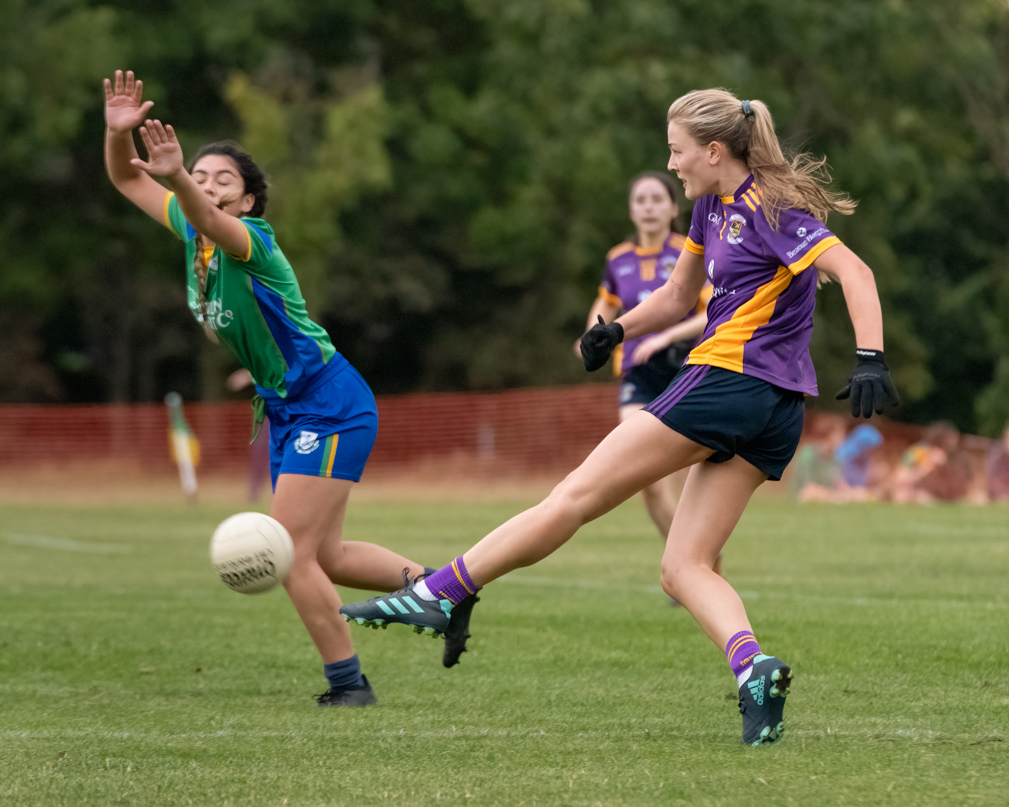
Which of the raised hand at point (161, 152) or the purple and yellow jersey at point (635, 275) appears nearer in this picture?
the raised hand at point (161, 152)

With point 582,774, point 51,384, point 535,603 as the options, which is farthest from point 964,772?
point 51,384

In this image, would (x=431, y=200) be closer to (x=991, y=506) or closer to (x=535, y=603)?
(x=991, y=506)

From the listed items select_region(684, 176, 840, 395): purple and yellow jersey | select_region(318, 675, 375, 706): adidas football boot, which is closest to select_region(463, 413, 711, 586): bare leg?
select_region(684, 176, 840, 395): purple and yellow jersey

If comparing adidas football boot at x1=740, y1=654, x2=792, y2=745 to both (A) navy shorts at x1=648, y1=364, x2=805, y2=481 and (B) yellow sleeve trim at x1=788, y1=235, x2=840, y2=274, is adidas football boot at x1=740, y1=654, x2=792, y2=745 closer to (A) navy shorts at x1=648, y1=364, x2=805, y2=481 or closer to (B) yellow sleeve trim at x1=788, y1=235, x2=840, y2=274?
(A) navy shorts at x1=648, y1=364, x2=805, y2=481

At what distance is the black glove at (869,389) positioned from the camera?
3.97 m

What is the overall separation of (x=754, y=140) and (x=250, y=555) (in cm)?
213

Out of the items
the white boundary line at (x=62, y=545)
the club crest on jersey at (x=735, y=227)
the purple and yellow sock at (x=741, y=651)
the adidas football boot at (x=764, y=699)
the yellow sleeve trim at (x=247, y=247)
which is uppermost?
the club crest on jersey at (x=735, y=227)

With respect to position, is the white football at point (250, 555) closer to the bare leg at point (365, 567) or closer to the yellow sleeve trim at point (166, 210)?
the bare leg at point (365, 567)

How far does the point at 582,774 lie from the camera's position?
153 inches

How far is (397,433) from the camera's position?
1072 inches

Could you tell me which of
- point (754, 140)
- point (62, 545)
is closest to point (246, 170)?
point (754, 140)

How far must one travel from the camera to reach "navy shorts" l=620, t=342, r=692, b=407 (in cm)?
835

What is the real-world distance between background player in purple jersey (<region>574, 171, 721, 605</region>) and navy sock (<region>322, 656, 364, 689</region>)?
10.5 feet

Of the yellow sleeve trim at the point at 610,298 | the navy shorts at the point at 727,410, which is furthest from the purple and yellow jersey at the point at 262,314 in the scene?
the yellow sleeve trim at the point at 610,298
